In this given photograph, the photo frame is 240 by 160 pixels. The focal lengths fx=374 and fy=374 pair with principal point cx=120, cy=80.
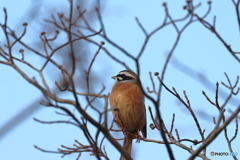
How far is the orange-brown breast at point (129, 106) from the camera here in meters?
6.88

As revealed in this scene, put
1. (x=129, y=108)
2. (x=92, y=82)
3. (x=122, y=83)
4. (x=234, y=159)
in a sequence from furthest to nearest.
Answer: (x=122, y=83) < (x=129, y=108) < (x=234, y=159) < (x=92, y=82)

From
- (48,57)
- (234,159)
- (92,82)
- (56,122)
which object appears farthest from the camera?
(234,159)

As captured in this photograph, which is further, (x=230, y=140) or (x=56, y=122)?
(x=230, y=140)

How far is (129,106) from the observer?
6922mm

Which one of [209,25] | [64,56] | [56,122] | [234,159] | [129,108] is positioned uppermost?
[129,108]

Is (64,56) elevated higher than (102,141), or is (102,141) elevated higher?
(64,56)

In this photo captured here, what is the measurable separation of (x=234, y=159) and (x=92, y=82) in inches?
85.4

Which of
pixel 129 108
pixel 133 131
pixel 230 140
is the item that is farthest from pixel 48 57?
pixel 133 131

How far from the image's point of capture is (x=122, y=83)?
24.3ft

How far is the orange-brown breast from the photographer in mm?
6883

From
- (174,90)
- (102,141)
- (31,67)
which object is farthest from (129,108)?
(31,67)

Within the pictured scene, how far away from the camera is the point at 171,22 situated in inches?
137

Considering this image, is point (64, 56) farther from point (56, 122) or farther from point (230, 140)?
point (230, 140)

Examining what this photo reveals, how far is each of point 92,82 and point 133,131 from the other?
3439 mm
